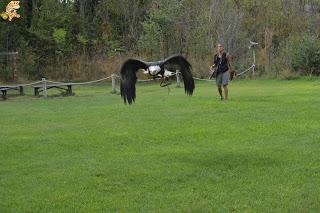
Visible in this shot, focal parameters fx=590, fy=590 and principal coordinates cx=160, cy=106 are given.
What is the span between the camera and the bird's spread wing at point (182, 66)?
7148 millimetres

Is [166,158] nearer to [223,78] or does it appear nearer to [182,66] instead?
[182,66]

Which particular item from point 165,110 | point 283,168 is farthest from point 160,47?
point 283,168

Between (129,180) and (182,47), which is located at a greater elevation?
(182,47)

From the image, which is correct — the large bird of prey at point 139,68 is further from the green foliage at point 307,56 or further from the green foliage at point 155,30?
the green foliage at point 155,30

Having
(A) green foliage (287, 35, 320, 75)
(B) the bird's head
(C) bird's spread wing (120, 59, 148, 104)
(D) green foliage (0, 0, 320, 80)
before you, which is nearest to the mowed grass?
(C) bird's spread wing (120, 59, 148, 104)

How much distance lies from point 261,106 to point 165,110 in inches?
87.9

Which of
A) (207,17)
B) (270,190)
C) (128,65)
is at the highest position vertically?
(207,17)

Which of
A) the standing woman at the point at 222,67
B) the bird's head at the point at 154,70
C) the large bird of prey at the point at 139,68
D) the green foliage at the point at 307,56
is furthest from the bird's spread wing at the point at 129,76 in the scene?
the green foliage at the point at 307,56

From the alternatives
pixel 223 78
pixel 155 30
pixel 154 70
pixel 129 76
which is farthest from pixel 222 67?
pixel 155 30

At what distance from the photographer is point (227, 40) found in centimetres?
2739

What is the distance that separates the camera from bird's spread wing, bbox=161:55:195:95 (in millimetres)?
7148

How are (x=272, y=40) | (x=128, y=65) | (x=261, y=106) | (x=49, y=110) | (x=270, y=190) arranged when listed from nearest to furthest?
1. (x=270, y=190)
2. (x=128, y=65)
3. (x=261, y=106)
4. (x=49, y=110)
5. (x=272, y=40)

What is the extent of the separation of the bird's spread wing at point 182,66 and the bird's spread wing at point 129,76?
36 centimetres

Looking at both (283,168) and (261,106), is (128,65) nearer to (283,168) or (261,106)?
(283,168)
